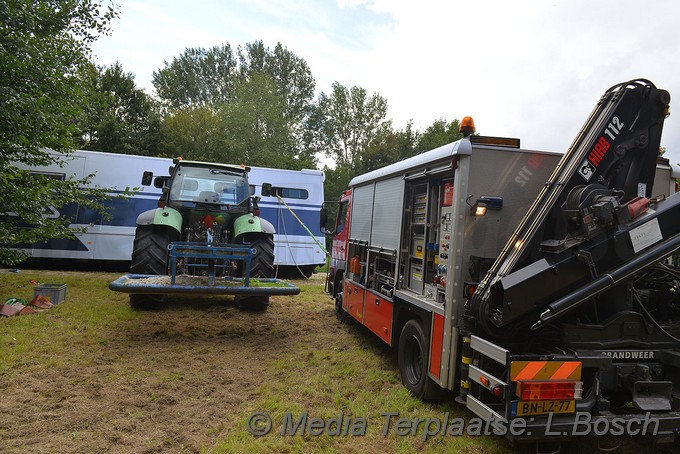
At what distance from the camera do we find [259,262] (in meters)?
7.07

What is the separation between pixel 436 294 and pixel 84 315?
18.4ft

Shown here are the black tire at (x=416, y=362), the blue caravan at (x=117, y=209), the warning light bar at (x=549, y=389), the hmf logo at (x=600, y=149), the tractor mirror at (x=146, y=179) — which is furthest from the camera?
the blue caravan at (x=117, y=209)

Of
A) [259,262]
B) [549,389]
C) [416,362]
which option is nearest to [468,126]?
[549,389]

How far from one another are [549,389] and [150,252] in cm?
588

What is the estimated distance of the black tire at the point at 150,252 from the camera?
6.71 m

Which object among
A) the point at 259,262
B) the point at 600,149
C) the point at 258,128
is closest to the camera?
the point at 600,149

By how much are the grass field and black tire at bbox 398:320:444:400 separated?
0.12 meters

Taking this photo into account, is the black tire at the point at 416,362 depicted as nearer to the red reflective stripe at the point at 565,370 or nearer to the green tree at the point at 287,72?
the red reflective stripe at the point at 565,370

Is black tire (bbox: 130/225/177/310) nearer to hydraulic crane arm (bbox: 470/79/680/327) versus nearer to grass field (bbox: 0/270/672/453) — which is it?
grass field (bbox: 0/270/672/453)

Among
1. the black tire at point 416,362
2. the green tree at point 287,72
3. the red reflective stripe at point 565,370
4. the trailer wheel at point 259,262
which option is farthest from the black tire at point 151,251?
the green tree at point 287,72

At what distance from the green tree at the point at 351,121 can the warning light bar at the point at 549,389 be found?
35112 millimetres

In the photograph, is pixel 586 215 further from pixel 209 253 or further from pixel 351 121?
pixel 351 121

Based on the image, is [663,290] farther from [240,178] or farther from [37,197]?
[37,197]

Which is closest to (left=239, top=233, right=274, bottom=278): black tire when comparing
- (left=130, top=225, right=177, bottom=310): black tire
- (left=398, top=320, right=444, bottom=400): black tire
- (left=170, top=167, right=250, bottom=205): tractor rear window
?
(left=170, top=167, right=250, bottom=205): tractor rear window
